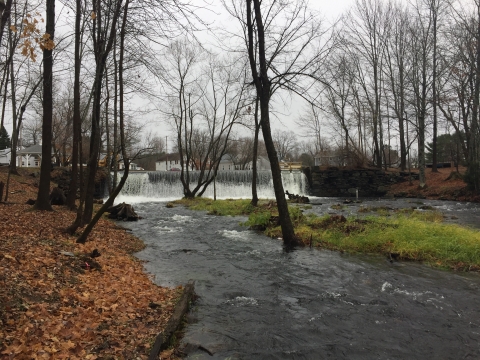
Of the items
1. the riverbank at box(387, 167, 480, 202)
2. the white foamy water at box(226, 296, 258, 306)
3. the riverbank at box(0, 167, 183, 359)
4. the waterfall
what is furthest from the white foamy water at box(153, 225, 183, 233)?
the riverbank at box(387, 167, 480, 202)

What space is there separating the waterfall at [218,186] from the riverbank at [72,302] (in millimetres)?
21743

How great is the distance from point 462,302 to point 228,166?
75.6 meters

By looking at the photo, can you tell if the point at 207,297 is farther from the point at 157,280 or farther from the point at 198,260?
the point at 198,260

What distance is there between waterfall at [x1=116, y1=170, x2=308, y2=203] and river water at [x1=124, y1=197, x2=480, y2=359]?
20.7m

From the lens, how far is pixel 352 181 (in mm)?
30141

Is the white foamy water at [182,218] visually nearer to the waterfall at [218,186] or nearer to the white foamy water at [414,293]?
the white foamy water at [414,293]

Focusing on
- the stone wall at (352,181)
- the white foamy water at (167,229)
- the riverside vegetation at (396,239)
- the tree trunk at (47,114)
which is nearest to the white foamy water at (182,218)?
the white foamy water at (167,229)

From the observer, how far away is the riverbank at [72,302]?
325 cm

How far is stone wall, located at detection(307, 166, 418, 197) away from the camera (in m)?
29.7

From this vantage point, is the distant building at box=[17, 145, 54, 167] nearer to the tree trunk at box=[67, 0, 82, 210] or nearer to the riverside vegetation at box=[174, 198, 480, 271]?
the tree trunk at box=[67, 0, 82, 210]

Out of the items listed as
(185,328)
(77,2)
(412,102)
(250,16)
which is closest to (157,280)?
(185,328)

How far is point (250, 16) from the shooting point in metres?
8.93

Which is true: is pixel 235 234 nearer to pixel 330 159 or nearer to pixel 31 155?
pixel 330 159

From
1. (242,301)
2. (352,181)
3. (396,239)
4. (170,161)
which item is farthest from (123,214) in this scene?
(170,161)
